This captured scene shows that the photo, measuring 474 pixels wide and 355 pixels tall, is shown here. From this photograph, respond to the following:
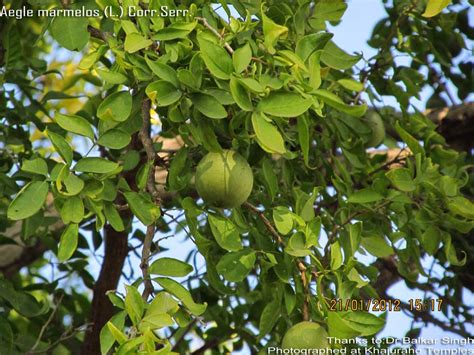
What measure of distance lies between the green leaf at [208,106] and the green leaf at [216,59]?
0.05 metres

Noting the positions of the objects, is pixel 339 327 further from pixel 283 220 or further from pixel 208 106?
pixel 208 106

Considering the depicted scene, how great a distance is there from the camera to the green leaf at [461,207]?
6.26 feet

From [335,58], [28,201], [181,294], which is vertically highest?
[335,58]

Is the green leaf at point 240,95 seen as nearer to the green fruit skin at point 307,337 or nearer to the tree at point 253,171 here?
the tree at point 253,171

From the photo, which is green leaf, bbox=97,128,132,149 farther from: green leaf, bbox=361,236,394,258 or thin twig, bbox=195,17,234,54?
green leaf, bbox=361,236,394,258

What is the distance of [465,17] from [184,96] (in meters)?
1.31

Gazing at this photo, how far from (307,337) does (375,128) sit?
93 centimetres

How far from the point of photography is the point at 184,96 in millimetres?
1555

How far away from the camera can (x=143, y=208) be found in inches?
63.2

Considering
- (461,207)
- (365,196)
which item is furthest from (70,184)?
(461,207)

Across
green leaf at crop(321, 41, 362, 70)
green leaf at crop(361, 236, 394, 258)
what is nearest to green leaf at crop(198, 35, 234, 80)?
green leaf at crop(321, 41, 362, 70)

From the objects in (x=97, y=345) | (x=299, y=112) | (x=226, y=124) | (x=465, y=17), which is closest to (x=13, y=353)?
(x=97, y=345)

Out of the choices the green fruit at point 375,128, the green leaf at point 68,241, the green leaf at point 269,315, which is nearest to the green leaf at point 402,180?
the green leaf at point 269,315
